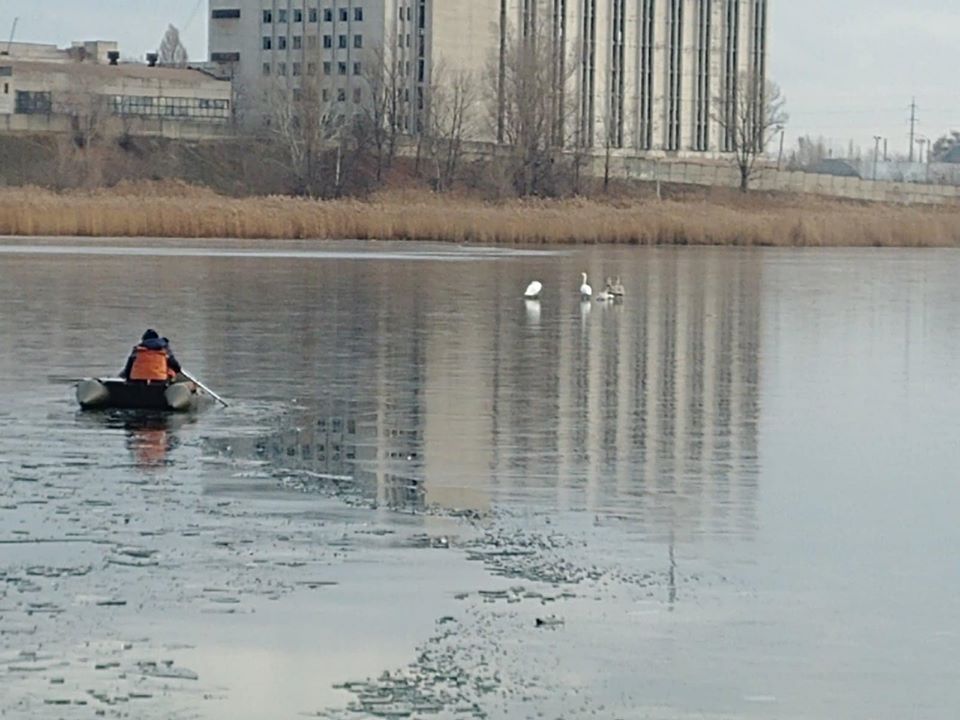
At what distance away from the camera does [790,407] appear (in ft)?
63.6

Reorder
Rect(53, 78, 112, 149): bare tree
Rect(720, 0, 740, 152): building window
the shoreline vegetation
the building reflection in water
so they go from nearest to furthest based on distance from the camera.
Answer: the building reflection in water < the shoreline vegetation < Rect(53, 78, 112, 149): bare tree < Rect(720, 0, 740, 152): building window

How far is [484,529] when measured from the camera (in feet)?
40.5

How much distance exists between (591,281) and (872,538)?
98.1 feet

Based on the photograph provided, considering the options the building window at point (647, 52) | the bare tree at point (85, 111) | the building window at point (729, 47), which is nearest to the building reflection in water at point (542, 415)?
the bare tree at point (85, 111)

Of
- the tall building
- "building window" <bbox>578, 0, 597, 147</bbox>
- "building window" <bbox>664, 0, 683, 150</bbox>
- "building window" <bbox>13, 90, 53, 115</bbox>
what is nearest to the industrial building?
"building window" <bbox>13, 90, 53, 115</bbox>

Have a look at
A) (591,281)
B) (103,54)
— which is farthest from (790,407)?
(103,54)

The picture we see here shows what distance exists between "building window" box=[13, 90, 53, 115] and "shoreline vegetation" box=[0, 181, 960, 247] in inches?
1688

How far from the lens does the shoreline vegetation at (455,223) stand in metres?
64.4

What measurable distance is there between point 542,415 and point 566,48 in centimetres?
11148

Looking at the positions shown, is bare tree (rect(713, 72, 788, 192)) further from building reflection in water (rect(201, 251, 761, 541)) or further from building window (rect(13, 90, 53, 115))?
building reflection in water (rect(201, 251, 761, 541))

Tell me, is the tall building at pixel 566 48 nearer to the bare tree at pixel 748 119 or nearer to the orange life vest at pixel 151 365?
the bare tree at pixel 748 119

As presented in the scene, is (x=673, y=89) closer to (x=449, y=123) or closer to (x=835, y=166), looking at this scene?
(x=449, y=123)

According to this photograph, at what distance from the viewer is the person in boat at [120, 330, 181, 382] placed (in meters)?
17.9

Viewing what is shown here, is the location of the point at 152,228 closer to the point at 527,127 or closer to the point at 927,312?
the point at 927,312
